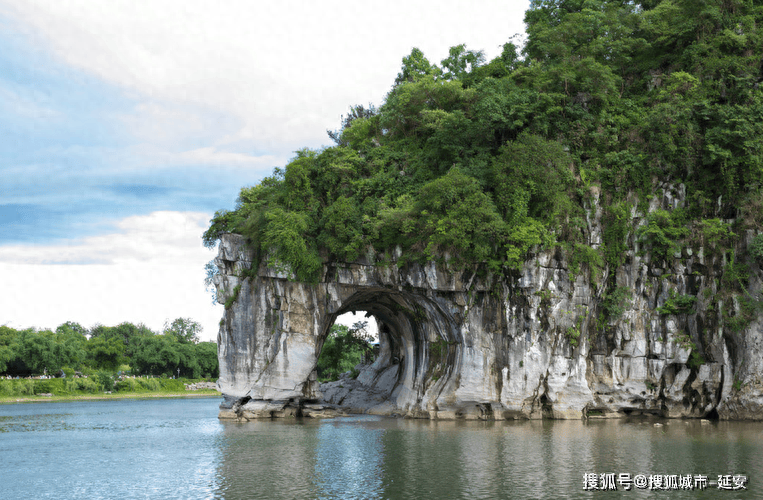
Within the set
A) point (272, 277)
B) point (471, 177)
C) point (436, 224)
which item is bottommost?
point (272, 277)

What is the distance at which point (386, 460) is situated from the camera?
15.0m

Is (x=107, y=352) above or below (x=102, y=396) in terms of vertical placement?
above

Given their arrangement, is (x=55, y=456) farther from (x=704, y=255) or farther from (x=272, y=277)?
(x=704, y=255)

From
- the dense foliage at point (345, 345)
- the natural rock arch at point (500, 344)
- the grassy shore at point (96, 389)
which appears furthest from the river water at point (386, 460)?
the grassy shore at point (96, 389)

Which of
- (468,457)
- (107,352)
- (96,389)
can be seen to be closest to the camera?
(468,457)

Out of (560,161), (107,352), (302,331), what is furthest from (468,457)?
(107,352)

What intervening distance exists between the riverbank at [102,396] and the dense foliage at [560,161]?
90.5 feet

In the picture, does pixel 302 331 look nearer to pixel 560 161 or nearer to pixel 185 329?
pixel 560 161

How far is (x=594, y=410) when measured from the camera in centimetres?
2512

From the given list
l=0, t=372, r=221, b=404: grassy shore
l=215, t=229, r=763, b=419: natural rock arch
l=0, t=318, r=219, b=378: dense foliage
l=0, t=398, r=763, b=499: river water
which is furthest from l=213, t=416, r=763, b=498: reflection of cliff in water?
l=0, t=318, r=219, b=378: dense foliage

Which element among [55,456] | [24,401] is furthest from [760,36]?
[24,401]

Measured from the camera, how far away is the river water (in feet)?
39.4

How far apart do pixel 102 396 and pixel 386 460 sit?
42.5 meters

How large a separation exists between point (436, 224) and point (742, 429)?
43.2ft
